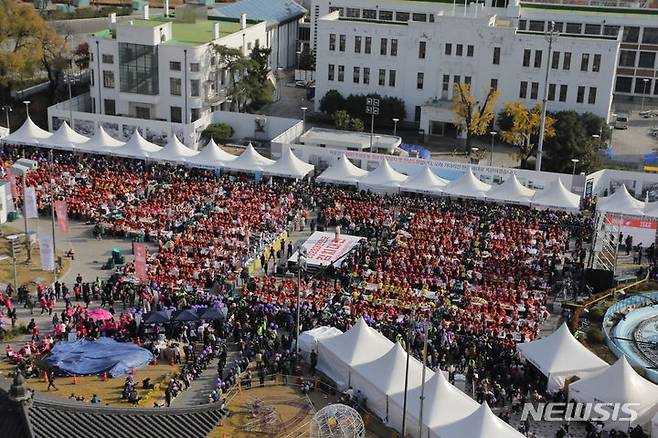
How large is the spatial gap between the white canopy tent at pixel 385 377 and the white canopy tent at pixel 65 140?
96.1ft

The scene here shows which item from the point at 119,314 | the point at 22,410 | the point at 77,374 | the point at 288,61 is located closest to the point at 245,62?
the point at 288,61

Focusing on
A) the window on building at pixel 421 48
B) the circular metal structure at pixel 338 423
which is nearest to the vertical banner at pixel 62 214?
the circular metal structure at pixel 338 423

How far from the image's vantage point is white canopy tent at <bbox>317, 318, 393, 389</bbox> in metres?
30.7

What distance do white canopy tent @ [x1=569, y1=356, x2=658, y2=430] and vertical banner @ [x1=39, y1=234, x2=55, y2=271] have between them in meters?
21.4

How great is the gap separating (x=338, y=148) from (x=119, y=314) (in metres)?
25.1

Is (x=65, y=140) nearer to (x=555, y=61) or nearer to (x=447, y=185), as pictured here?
(x=447, y=185)

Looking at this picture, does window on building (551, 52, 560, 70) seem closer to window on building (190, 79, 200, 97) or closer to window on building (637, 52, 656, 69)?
window on building (637, 52, 656, 69)

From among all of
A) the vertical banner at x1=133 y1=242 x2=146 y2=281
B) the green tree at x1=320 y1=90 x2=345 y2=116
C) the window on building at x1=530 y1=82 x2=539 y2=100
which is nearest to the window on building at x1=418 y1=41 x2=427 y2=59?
the green tree at x1=320 y1=90 x2=345 y2=116

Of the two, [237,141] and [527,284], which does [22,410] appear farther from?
[237,141]

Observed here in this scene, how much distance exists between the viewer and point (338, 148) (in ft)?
190

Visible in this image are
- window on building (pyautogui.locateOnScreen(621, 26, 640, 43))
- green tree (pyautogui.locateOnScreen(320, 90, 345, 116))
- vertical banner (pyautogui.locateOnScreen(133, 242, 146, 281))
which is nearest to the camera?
vertical banner (pyautogui.locateOnScreen(133, 242, 146, 281))

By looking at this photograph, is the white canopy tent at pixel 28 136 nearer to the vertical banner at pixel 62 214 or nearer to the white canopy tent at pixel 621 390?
the vertical banner at pixel 62 214

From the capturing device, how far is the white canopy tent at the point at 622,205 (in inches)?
1762

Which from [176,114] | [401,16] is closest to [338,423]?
[176,114]
